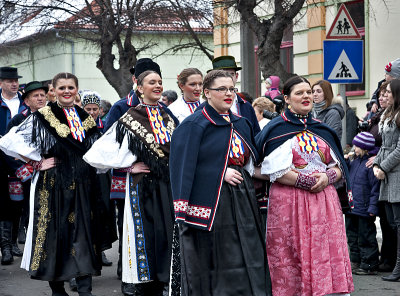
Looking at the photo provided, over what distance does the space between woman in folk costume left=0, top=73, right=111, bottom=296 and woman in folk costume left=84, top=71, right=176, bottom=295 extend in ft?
1.31

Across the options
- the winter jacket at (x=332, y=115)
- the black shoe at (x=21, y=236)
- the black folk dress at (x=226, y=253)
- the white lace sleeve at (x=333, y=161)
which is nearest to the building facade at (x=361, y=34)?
the winter jacket at (x=332, y=115)

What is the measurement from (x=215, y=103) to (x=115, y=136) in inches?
55.9

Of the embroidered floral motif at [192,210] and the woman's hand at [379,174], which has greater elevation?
the woman's hand at [379,174]

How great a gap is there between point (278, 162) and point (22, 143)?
2509mm

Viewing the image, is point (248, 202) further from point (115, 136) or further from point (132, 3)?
point (132, 3)

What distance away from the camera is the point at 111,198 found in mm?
7789

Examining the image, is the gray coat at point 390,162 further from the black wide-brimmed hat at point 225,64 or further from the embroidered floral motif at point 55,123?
the embroidered floral motif at point 55,123

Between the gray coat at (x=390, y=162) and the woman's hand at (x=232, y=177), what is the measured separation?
2841 mm

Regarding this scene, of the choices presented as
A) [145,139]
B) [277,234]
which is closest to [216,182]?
[277,234]

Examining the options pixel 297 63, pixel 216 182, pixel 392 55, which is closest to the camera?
pixel 216 182

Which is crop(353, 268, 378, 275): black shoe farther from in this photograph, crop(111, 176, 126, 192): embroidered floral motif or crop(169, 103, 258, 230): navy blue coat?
crop(169, 103, 258, 230): navy blue coat

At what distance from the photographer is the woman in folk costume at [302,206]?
637 cm

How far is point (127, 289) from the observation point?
25.6 ft

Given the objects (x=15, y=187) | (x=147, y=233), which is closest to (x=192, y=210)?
(x=147, y=233)
